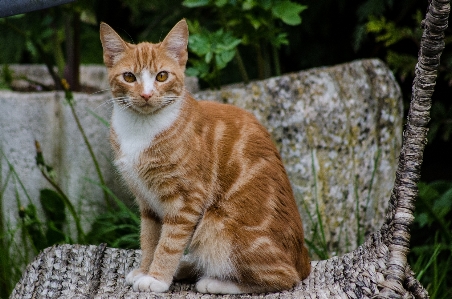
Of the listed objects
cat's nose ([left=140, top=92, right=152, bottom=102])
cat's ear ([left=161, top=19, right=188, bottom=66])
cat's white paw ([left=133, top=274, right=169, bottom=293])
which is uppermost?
cat's ear ([left=161, top=19, right=188, bottom=66])

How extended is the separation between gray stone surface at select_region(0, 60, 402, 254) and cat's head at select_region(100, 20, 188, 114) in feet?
2.68

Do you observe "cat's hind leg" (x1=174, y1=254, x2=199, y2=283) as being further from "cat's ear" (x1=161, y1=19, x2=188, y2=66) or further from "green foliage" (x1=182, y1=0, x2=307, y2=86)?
"green foliage" (x1=182, y1=0, x2=307, y2=86)

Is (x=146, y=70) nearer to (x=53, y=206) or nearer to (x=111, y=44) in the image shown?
(x=111, y=44)

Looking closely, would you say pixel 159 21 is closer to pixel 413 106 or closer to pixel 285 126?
pixel 285 126

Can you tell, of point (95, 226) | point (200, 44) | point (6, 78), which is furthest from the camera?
point (6, 78)

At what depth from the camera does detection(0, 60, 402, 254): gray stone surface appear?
276cm

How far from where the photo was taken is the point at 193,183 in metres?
1.86

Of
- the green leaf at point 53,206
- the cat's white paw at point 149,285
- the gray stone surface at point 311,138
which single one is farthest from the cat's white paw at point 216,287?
the green leaf at point 53,206

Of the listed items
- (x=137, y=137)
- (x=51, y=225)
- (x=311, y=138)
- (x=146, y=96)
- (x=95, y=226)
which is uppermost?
(x=146, y=96)

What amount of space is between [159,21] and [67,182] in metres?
1.28

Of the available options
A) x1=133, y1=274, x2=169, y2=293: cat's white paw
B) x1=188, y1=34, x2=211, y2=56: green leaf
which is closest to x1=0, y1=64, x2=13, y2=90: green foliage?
x1=188, y1=34, x2=211, y2=56: green leaf

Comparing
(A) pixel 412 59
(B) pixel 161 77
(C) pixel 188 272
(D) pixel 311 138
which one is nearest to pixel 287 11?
(D) pixel 311 138

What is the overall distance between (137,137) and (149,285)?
0.47m

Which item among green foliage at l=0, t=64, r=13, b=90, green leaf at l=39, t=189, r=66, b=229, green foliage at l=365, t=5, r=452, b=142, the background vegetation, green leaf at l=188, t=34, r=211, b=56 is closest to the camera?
green leaf at l=188, t=34, r=211, b=56
